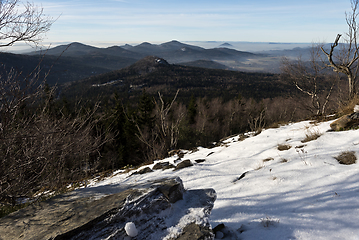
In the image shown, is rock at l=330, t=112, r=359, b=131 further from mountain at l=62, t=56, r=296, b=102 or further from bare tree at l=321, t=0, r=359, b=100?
mountain at l=62, t=56, r=296, b=102

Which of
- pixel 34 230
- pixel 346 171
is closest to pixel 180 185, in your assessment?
pixel 34 230

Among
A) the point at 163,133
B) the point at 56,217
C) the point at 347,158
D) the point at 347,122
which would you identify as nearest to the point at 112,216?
the point at 56,217

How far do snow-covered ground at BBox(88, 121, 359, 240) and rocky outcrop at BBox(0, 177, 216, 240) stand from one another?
0.63 metres

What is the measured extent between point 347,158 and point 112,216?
14.5ft

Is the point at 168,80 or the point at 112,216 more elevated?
the point at 168,80

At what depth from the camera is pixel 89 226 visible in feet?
6.97

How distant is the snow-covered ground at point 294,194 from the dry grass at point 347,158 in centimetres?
12

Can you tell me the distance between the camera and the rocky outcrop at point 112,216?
210cm

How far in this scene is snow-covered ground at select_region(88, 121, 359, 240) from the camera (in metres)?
2.20

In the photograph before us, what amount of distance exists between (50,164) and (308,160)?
5.79m

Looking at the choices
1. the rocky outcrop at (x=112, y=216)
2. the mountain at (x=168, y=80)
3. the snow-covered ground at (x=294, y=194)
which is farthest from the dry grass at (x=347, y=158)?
the mountain at (x=168, y=80)

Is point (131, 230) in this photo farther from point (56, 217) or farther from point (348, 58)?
point (348, 58)

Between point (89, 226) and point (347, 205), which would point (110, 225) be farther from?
point (347, 205)

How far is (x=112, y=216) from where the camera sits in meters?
2.20
